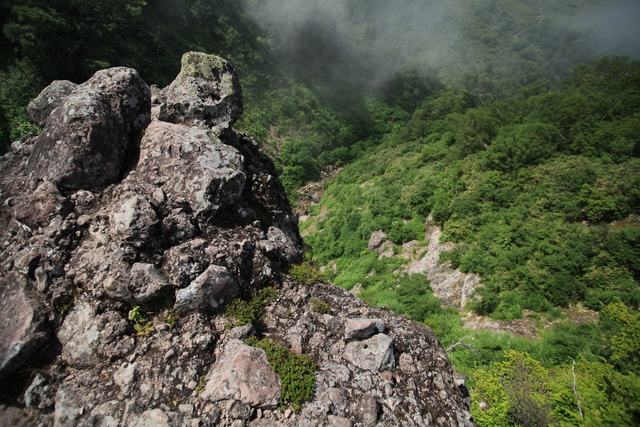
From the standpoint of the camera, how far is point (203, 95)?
914 centimetres

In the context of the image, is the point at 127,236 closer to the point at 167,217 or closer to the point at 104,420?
the point at 167,217

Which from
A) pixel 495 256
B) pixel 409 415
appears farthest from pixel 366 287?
pixel 409 415

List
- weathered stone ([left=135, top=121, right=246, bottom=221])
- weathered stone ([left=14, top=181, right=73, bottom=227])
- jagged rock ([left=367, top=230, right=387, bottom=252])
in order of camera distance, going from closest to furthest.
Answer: weathered stone ([left=14, top=181, right=73, bottom=227])
weathered stone ([left=135, top=121, right=246, bottom=221])
jagged rock ([left=367, top=230, right=387, bottom=252])

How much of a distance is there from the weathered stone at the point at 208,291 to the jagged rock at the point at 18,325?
89.7 inches

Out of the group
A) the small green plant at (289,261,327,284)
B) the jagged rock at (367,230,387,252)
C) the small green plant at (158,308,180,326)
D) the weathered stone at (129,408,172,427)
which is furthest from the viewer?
the jagged rock at (367,230,387,252)

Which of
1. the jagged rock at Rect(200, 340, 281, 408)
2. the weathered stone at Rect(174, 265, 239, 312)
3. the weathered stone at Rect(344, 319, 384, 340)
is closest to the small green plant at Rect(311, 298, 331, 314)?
the weathered stone at Rect(344, 319, 384, 340)

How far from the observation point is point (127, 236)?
5965mm

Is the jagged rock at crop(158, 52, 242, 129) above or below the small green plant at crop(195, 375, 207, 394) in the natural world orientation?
above

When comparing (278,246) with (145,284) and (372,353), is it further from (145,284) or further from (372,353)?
(372,353)

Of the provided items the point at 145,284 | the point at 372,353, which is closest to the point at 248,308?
the point at 145,284

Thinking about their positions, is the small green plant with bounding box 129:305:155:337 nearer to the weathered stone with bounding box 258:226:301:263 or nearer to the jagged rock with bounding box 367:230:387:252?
the weathered stone with bounding box 258:226:301:263

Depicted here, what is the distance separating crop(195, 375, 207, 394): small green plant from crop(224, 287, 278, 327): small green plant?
1.12 meters

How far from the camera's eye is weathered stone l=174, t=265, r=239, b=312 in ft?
19.7

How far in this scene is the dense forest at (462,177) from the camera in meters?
8.77
